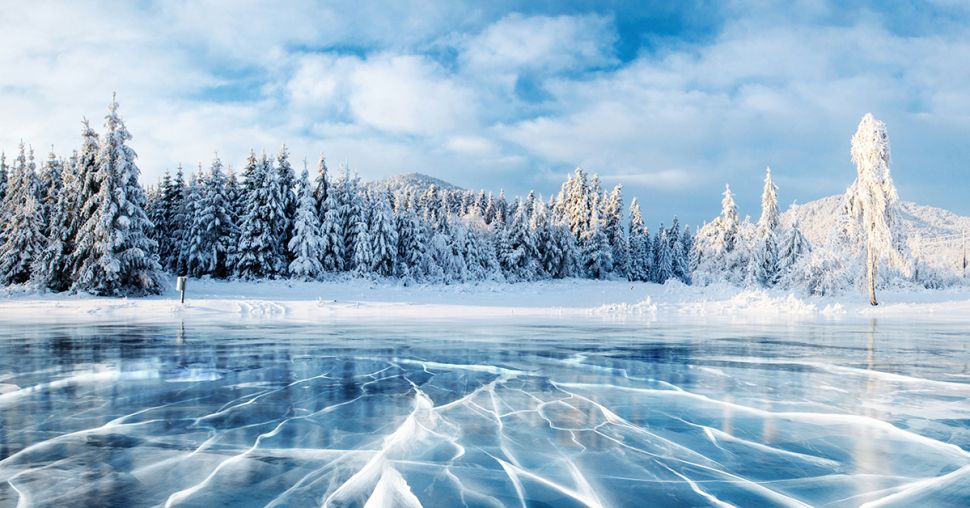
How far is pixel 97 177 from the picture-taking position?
3128 centimetres

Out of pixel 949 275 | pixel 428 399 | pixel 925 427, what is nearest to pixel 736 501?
pixel 925 427

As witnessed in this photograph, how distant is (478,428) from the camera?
5.71 metres

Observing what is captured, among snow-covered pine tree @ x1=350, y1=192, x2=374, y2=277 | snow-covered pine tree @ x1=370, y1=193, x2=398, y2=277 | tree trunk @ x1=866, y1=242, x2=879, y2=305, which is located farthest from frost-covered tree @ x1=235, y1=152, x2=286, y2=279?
tree trunk @ x1=866, y1=242, x2=879, y2=305

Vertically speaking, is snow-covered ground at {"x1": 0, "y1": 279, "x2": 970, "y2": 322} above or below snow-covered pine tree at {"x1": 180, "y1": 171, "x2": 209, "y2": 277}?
below

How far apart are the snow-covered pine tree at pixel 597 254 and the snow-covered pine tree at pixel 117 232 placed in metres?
48.7

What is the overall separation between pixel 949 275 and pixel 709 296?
53.6 meters

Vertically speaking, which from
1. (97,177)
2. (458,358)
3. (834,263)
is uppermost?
(97,177)

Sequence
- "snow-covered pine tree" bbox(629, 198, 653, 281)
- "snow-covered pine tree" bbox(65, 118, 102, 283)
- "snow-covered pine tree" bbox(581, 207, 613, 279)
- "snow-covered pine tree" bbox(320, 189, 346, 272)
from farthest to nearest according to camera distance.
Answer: "snow-covered pine tree" bbox(629, 198, 653, 281) < "snow-covered pine tree" bbox(581, 207, 613, 279) < "snow-covered pine tree" bbox(320, 189, 346, 272) < "snow-covered pine tree" bbox(65, 118, 102, 283)

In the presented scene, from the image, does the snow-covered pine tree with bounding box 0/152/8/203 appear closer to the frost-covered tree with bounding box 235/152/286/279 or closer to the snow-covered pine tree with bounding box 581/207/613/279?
the frost-covered tree with bounding box 235/152/286/279

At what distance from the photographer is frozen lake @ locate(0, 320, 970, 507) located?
395cm

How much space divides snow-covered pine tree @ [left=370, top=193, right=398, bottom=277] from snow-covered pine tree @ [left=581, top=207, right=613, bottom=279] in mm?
26996

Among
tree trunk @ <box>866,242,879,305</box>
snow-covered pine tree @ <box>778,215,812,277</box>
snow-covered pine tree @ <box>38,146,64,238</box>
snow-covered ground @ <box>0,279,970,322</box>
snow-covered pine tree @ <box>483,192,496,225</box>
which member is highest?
snow-covered pine tree @ <box>483,192,496,225</box>

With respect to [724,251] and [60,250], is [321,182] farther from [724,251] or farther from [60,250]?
[724,251]

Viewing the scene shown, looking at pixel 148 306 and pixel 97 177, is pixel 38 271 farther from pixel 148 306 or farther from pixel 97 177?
pixel 148 306
